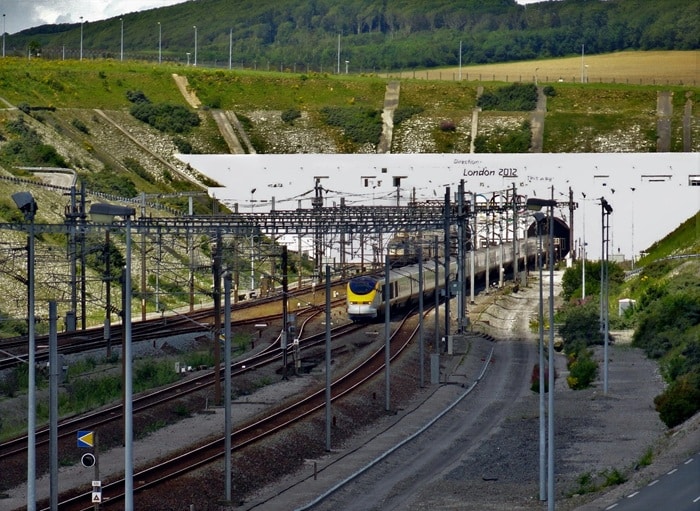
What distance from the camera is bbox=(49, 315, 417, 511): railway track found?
28425 mm

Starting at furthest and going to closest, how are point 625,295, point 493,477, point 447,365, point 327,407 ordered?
point 625,295, point 447,365, point 327,407, point 493,477

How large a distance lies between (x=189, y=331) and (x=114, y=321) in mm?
7435

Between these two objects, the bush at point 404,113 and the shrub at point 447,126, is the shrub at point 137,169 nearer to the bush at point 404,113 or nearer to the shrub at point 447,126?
the bush at point 404,113

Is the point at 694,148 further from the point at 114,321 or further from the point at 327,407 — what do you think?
the point at 327,407

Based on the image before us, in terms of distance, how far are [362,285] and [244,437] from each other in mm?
25560

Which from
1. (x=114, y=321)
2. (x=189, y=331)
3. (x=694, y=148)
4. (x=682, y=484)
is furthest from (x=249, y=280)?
(x=682, y=484)

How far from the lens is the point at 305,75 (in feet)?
471

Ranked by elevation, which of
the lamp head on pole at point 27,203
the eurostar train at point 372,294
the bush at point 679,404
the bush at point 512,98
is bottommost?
the bush at point 679,404

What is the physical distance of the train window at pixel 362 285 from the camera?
200 feet

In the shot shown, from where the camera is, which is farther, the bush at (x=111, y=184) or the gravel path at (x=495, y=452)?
the bush at (x=111, y=184)

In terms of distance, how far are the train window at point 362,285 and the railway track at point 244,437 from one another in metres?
6.33

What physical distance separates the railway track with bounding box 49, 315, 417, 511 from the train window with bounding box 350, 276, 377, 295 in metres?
6.33

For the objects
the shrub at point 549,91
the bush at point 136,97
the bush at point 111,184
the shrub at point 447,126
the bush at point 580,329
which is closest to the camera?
the bush at point 580,329

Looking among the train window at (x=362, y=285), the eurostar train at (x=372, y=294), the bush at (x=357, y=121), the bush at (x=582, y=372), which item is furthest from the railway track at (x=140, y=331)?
the bush at (x=357, y=121)
